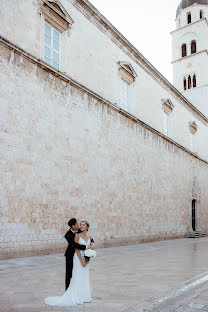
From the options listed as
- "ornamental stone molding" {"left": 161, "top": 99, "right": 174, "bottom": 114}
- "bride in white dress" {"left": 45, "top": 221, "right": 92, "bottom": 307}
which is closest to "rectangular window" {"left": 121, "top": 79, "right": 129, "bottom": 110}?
"ornamental stone molding" {"left": 161, "top": 99, "right": 174, "bottom": 114}

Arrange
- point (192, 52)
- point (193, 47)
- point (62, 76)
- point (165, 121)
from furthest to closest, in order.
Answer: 1. point (193, 47)
2. point (192, 52)
3. point (165, 121)
4. point (62, 76)

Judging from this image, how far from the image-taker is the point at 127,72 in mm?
16469

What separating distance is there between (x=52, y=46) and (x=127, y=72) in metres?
5.62

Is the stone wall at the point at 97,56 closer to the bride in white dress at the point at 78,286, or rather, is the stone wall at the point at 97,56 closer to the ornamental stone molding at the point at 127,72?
the ornamental stone molding at the point at 127,72

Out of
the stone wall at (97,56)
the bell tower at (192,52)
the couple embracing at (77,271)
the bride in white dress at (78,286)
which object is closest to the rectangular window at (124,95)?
the stone wall at (97,56)

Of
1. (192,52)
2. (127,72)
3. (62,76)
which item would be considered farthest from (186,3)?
(62,76)

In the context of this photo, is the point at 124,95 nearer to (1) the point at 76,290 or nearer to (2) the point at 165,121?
(2) the point at 165,121

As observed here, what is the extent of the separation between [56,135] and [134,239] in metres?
6.74

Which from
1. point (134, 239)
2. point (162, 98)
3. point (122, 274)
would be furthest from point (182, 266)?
point (162, 98)

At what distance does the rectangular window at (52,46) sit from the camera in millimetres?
11506

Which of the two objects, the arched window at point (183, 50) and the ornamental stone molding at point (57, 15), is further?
the arched window at point (183, 50)

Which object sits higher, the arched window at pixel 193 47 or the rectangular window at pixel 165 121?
the arched window at pixel 193 47

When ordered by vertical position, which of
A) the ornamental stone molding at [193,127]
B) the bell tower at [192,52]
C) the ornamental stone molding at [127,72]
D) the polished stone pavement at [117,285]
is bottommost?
the polished stone pavement at [117,285]

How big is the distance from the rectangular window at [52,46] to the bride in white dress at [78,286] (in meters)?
8.36
